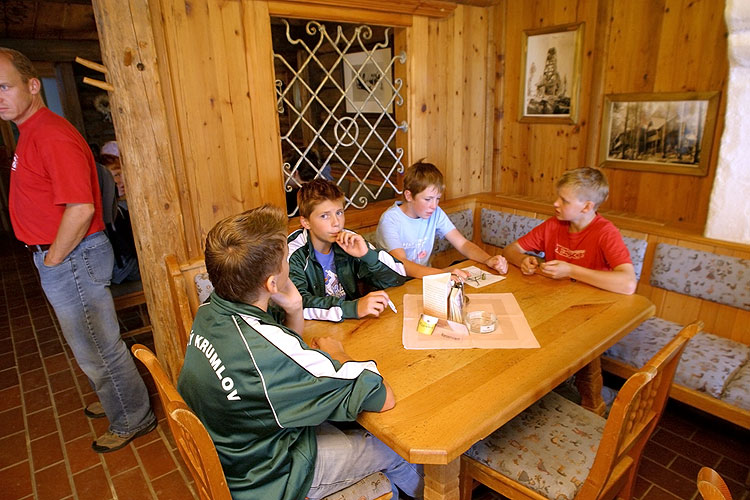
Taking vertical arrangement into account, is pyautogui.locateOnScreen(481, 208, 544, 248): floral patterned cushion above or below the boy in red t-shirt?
below

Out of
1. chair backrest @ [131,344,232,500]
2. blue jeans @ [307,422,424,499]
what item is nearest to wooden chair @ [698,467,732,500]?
blue jeans @ [307,422,424,499]

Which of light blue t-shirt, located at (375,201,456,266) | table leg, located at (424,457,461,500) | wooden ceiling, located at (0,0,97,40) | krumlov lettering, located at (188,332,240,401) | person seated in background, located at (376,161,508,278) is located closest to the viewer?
krumlov lettering, located at (188,332,240,401)

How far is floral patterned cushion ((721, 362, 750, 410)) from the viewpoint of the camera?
194cm

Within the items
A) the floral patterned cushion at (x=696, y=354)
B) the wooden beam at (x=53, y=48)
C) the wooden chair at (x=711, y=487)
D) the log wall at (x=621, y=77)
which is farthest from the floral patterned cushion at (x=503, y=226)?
the wooden beam at (x=53, y=48)

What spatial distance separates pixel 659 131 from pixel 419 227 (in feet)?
5.03

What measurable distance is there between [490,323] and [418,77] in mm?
1971

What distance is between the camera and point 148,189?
7.33 feet

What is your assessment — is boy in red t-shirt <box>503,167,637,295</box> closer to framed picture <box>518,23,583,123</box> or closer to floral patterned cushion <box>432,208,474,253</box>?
floral patterned cushion <box>432,208,474,253</box>

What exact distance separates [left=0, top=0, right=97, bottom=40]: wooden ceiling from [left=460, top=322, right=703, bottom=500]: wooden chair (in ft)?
16.5

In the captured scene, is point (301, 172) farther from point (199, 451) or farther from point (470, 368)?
point (199, 451)

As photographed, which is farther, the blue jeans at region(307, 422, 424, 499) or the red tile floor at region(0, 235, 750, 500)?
the red tile floor at region(0, 235, 750, 500)

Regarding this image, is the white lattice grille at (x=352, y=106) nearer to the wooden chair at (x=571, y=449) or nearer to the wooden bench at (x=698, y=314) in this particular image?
the wooden bench at (x=698, y=314)

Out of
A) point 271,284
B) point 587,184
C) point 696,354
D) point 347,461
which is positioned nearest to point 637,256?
point 696,354

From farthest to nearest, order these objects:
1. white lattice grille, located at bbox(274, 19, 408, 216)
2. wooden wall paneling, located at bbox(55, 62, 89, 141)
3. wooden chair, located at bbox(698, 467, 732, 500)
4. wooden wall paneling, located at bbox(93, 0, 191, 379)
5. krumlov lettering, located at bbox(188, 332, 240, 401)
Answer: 1. wooden wall paneling, located at bbox(55, 62, 89, 141)
2. white lattice grille, located at bbox(274, 19, 408, 216)
3. wooden wall paneling, located at bbox(93, 0, 191, 379)
4. krumlov lettering, located at bbox(188, 332, 240, 401)
5. wooden chair, located at bbox(698, 467, 732, 500)
